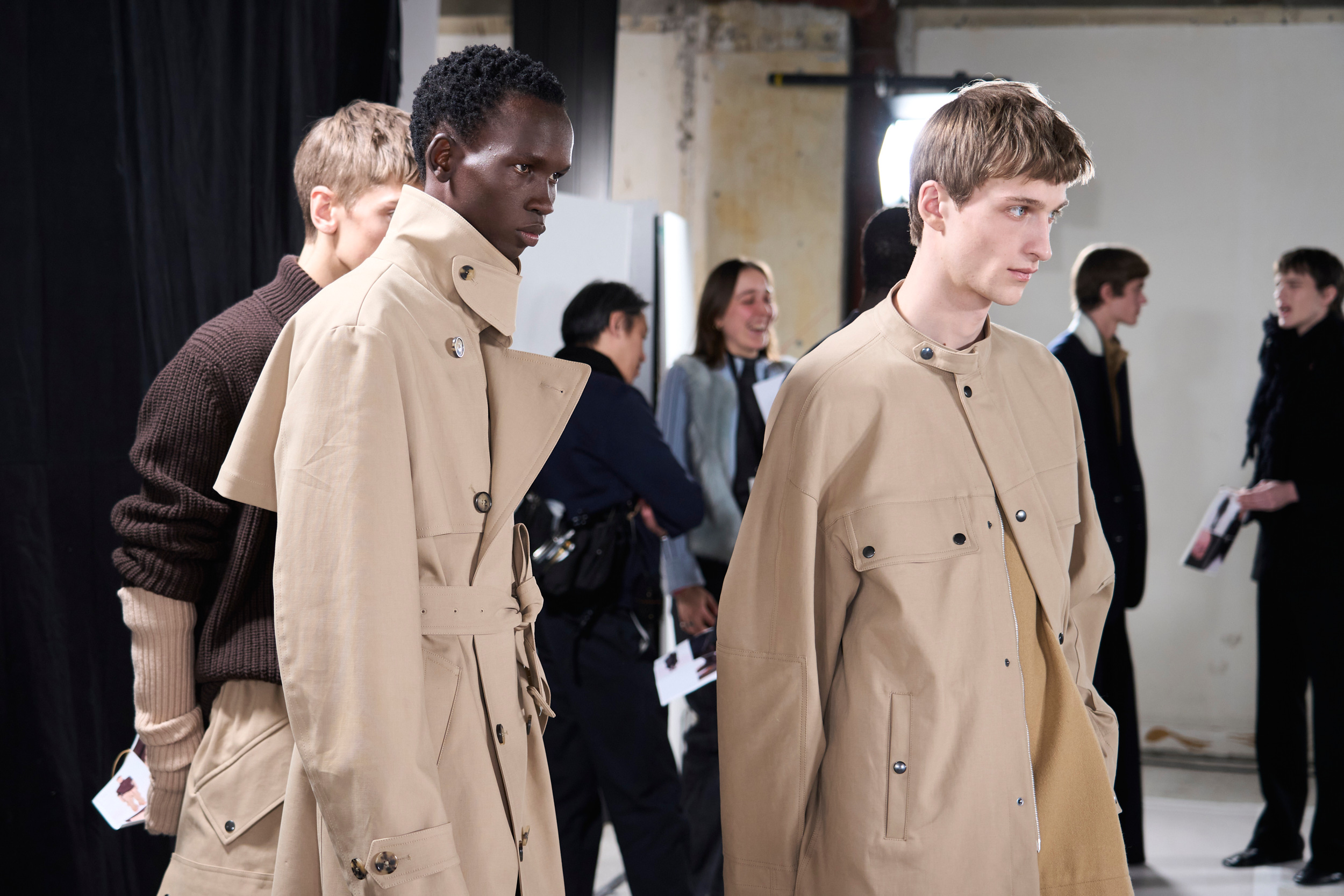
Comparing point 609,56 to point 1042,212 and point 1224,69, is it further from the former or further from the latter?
point 1224,69

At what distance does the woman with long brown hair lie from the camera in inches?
117

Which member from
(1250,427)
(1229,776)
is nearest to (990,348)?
(1250,427)

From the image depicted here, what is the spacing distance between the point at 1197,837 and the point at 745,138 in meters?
3.26

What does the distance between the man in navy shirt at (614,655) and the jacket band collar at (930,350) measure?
1.14m

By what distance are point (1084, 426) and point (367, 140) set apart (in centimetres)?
241

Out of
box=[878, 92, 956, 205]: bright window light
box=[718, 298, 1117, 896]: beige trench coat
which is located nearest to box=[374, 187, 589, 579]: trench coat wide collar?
box=[718, 298, 1117, 896]: beige trench coat

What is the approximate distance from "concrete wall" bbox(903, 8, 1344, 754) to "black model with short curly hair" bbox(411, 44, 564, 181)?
4.01m

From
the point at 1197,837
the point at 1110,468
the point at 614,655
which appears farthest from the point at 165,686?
the point at 1197,837

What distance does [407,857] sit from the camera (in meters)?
0.94

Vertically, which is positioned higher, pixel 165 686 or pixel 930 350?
pixel 930 350

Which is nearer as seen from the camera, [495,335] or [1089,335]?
[495,335]

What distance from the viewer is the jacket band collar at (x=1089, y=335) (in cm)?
326

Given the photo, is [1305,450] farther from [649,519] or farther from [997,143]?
[997,143]

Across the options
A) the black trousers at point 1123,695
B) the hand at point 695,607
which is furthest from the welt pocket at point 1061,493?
the black trousers at point 1123,695
